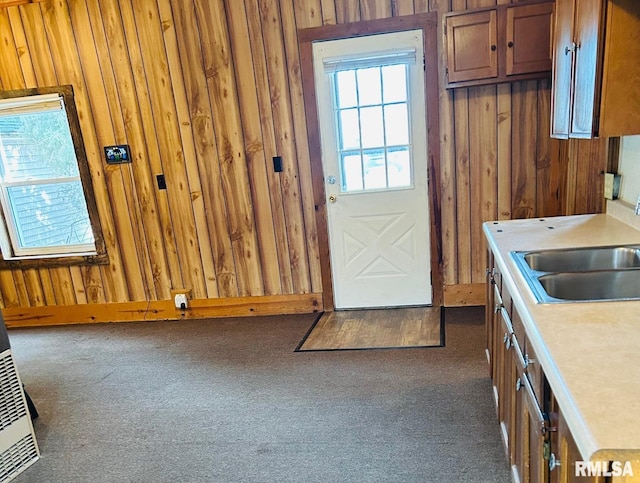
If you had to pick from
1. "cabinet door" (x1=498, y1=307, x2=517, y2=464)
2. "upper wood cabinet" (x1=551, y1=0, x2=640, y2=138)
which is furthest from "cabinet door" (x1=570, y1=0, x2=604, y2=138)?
"cabinet door" (x1=498, y1=307, x2=517, y2=464)

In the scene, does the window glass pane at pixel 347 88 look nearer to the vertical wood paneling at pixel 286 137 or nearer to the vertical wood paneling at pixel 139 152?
the vertical wood paneling at pixel 286 137

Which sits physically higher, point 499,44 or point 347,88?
point 499,44

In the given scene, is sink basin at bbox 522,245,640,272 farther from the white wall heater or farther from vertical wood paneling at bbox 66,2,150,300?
vertical wood paneling at bbox 66,2,150,300

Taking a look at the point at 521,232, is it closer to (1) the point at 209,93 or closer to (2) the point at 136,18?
(1) the point at 209,93

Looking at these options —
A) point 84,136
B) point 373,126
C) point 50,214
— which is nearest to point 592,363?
point 373,126

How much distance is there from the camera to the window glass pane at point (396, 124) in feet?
10.9

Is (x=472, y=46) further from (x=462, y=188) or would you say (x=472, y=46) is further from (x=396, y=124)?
(x=462, y=188)

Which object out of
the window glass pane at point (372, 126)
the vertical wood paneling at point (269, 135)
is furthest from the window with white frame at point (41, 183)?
the window glass pane at point (372, 126)

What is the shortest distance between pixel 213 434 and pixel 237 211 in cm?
192

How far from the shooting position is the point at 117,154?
12.1ft

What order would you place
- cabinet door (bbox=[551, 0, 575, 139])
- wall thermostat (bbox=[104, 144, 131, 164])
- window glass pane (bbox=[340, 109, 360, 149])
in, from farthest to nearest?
wall thermostat (bbox=[104, 144, 131, 164]) → window glass pane (bbox=[340, 109, 360, 149]) → cabinet door (bbox=[551, 0, 575, 139])

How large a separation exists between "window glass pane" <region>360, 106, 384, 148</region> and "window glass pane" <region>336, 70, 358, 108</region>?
12cm

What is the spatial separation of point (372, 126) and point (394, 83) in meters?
0.35

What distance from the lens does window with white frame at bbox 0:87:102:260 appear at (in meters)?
3.75
